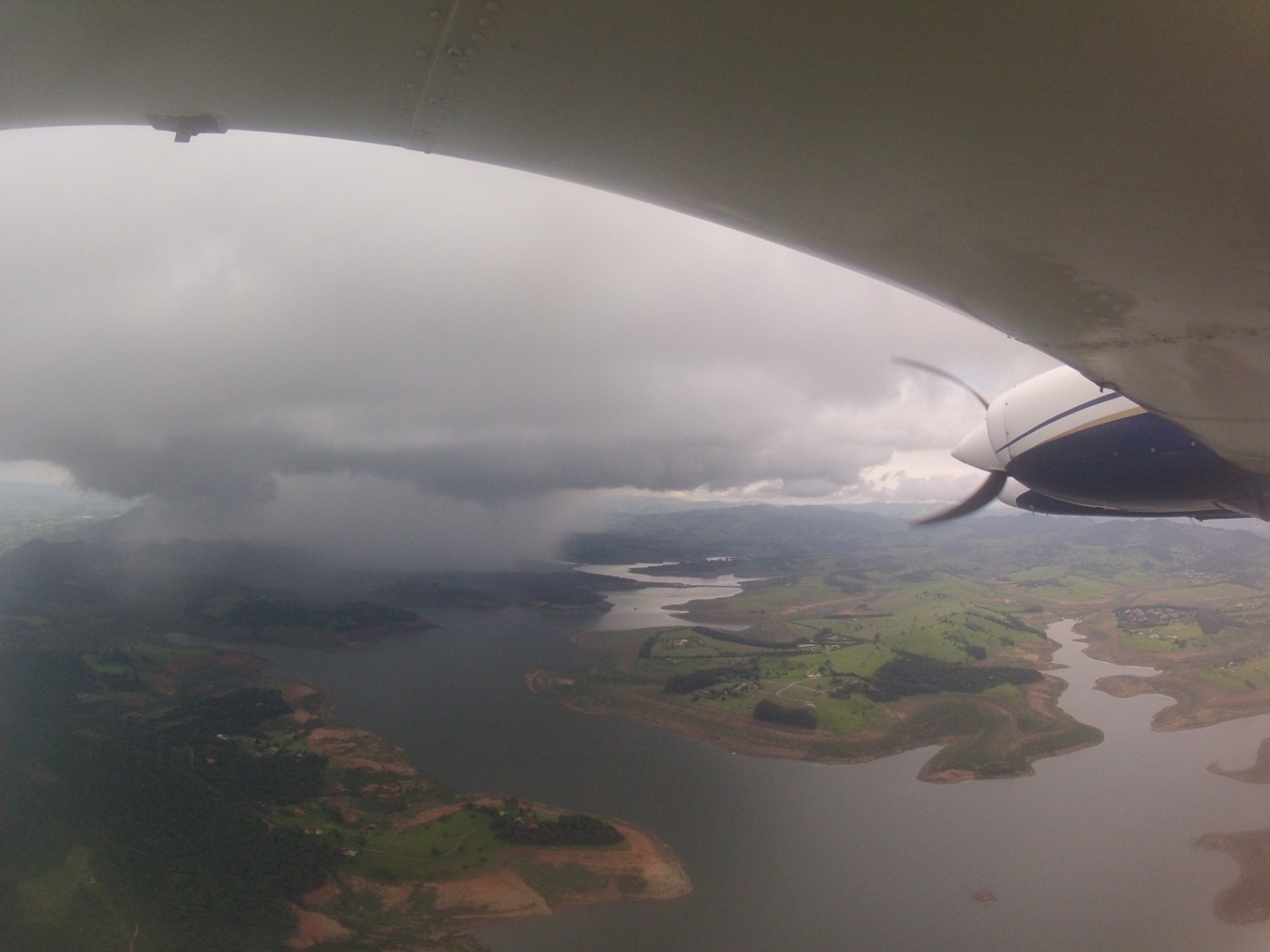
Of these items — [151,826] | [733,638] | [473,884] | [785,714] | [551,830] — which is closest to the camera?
[473,884]

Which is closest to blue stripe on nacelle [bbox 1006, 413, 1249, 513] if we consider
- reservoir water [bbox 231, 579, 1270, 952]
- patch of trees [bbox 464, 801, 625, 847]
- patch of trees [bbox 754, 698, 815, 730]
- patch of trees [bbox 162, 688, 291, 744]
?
reservoir water [bbox 231, 579, 1270, 952]

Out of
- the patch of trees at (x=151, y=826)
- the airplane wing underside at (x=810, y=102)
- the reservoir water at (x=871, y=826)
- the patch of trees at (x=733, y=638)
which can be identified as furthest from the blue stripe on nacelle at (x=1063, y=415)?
the patch of trees at (x=733, y=638)

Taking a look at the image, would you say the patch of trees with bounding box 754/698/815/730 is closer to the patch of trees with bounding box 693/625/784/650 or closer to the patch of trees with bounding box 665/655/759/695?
the patch of trees with bounding box 665/655/759/695

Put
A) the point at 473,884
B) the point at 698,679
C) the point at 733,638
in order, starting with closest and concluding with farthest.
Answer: the point at 473,884 → the point at 698,679 → the point at 733,638

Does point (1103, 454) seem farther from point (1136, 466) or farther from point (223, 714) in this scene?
point (223, 714)

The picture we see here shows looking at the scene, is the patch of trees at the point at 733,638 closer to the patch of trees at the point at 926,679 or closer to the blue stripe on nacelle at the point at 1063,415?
the patch of trees at the point at 926,679

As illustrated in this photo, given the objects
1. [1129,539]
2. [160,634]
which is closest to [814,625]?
[160,634]

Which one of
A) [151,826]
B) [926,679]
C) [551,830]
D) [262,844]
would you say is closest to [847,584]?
[926,679]
